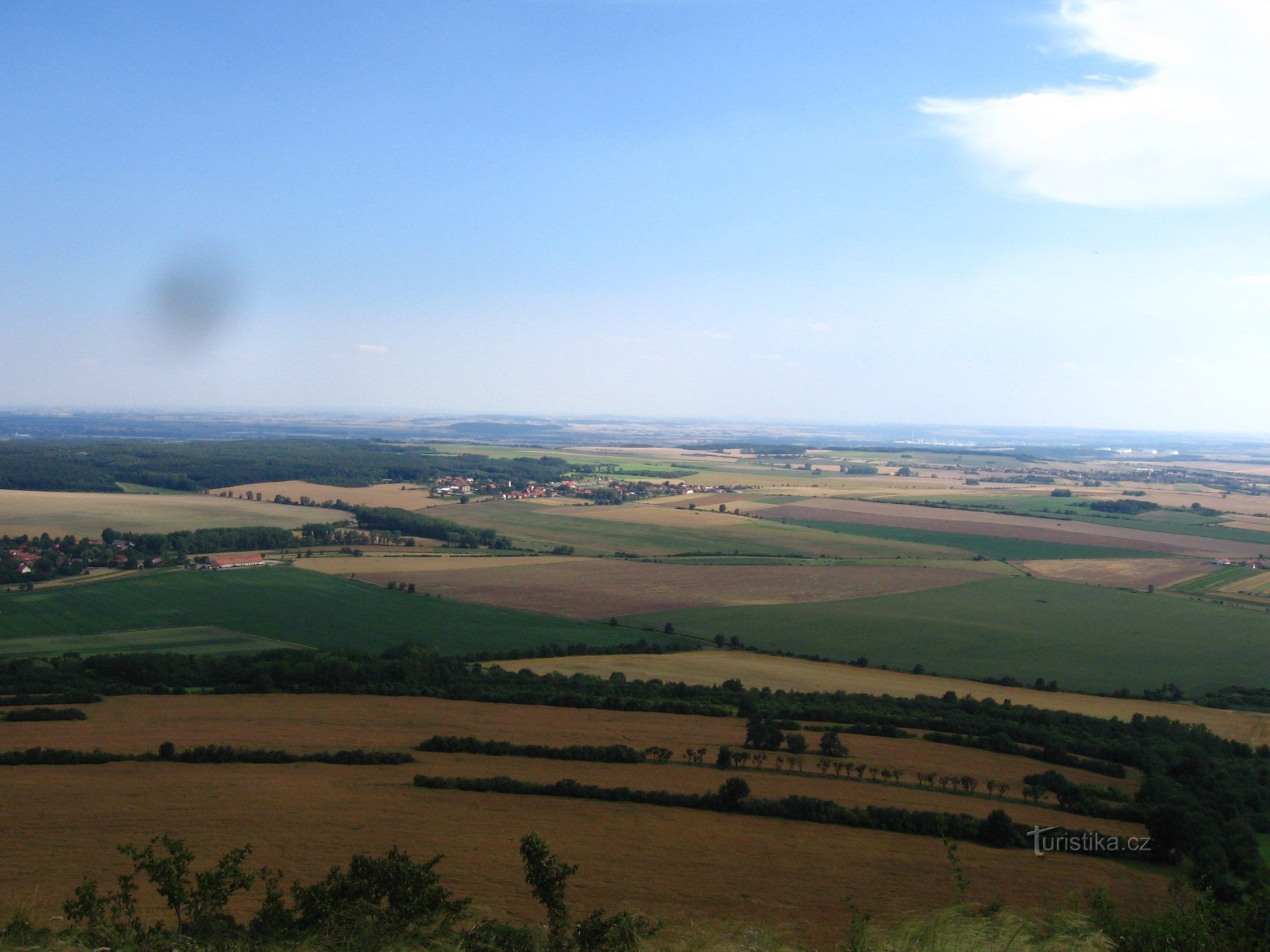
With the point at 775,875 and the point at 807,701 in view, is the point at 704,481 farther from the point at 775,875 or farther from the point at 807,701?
the point at 775,875

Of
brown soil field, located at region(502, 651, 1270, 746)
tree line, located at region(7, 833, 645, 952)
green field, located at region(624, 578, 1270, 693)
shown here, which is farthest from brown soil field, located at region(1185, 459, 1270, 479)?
tree line, located at region(7, 833, 645, 952)

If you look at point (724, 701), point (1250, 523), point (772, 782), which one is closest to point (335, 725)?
point (724, 701)

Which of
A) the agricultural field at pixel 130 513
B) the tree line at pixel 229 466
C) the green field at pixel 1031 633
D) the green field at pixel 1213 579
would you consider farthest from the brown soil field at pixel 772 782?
the tree line at pixel 229 466

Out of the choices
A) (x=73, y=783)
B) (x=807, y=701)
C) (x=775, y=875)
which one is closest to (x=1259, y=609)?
(x=807, y=701)

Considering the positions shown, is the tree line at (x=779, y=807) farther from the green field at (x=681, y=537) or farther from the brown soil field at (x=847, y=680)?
the green field at (x=681, y=537)

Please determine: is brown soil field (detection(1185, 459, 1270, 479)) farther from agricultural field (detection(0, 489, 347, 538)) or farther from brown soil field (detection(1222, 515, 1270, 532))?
agricultural field (detection(0, 489, 347, 538))
